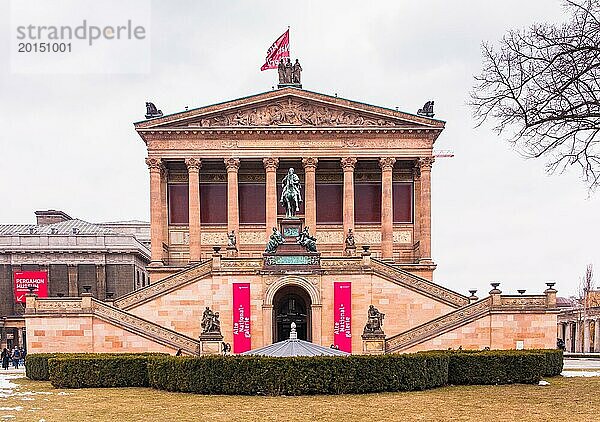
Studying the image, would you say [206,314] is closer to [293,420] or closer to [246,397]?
[246,397]

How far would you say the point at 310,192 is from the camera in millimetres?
66625

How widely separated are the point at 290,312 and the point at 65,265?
37198 mm

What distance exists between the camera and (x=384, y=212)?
66.2 metres

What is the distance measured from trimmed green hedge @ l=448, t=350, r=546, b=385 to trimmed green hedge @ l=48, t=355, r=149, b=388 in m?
11.6

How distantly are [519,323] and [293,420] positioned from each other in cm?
2915

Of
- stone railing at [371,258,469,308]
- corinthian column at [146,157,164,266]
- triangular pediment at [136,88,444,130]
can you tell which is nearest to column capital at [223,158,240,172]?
triangular pediment at [136,88,444,130]

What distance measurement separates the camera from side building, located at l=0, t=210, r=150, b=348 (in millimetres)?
85625

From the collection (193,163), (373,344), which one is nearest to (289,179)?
(193,163)

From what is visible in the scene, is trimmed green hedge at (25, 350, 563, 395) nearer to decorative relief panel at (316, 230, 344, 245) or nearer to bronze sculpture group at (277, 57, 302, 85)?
decorative relief panel at (316, 230, 344, 245)

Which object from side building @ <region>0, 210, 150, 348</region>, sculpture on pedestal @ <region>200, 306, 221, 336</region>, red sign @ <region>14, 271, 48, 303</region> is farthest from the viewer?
side building @ <region>0, 210, 150, 348</region>

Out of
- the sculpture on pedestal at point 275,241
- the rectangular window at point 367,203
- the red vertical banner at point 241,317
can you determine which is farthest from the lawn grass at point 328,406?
the rectangular window at point 367,203

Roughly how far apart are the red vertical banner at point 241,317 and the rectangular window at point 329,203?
668 inches

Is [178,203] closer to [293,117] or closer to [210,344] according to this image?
[293,117]

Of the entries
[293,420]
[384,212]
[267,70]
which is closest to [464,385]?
[293,420]
